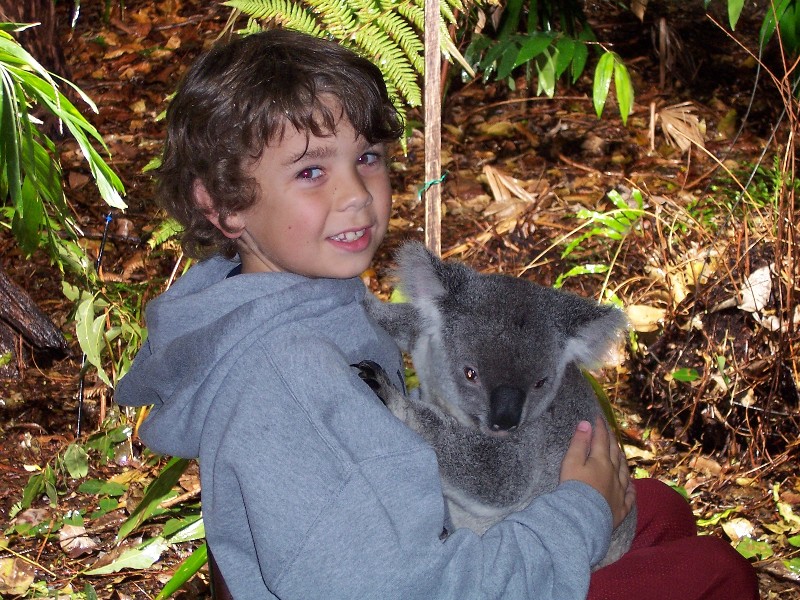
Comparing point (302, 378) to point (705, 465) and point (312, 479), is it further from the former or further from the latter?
point (705, 465)

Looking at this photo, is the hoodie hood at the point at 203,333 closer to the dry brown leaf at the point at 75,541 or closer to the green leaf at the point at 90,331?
the green leaf at the point at 90,331

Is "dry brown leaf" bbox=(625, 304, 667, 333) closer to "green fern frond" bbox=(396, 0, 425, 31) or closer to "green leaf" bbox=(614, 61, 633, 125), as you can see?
"green leaf" bbox=(614, 61, 633, 125)

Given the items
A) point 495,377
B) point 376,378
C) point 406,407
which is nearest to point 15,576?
point 406,407

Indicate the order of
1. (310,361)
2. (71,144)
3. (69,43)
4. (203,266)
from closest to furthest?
(310,361) → (203,266) → (71,144) → (69,43)

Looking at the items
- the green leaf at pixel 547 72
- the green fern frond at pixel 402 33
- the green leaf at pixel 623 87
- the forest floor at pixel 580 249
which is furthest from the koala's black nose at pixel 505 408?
the green leaf at pixel 547 72

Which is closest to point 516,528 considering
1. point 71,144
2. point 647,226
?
point 647,226

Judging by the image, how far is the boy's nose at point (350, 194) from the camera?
1815 millimetres

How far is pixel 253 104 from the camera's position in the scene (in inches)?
71.4

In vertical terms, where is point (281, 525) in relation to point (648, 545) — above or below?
above

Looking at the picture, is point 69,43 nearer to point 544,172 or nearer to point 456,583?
point 544,172

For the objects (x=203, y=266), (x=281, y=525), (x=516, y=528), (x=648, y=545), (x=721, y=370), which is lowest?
(x=721, y=370)

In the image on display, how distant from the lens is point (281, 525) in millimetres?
1566

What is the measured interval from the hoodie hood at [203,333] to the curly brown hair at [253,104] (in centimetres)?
20

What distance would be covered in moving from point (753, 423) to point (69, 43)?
5494mm
